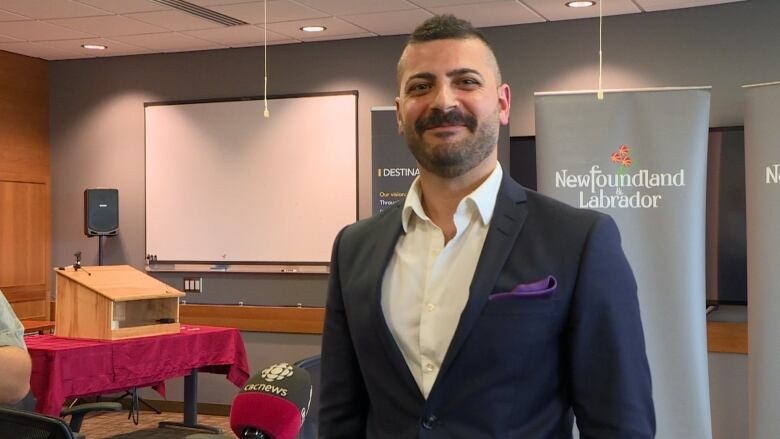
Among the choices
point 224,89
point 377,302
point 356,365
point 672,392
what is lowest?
point 672,392

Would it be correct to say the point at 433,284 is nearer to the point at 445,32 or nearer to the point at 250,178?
the point at 445,32

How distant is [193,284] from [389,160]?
2.47 m

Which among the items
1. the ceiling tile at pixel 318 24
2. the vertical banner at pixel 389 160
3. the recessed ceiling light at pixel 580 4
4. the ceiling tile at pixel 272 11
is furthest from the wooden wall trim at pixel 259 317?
the recessed ceiling light at pixel 580 4

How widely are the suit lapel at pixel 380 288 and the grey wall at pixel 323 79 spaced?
5.11m

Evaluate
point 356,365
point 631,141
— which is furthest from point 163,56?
point 356,365

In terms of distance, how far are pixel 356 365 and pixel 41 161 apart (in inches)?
290

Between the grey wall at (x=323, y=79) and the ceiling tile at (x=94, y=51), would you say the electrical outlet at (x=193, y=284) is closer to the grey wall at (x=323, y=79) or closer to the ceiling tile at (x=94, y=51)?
the grey wall at (x=323, y=79)

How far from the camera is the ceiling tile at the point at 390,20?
6277 millimetres

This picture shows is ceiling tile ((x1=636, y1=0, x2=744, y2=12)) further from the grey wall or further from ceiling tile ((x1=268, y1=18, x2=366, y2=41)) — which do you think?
ceiling tile ((x1=268, y1=18, x2=366, y2=41))

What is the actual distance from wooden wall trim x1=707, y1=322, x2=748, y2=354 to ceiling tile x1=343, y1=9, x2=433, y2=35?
286cm

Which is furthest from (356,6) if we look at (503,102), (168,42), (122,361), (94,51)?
(503,102)

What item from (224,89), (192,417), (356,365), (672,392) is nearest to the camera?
(356,365)

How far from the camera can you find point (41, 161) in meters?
8.20

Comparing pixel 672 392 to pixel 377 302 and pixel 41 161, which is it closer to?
pixel 377 302
